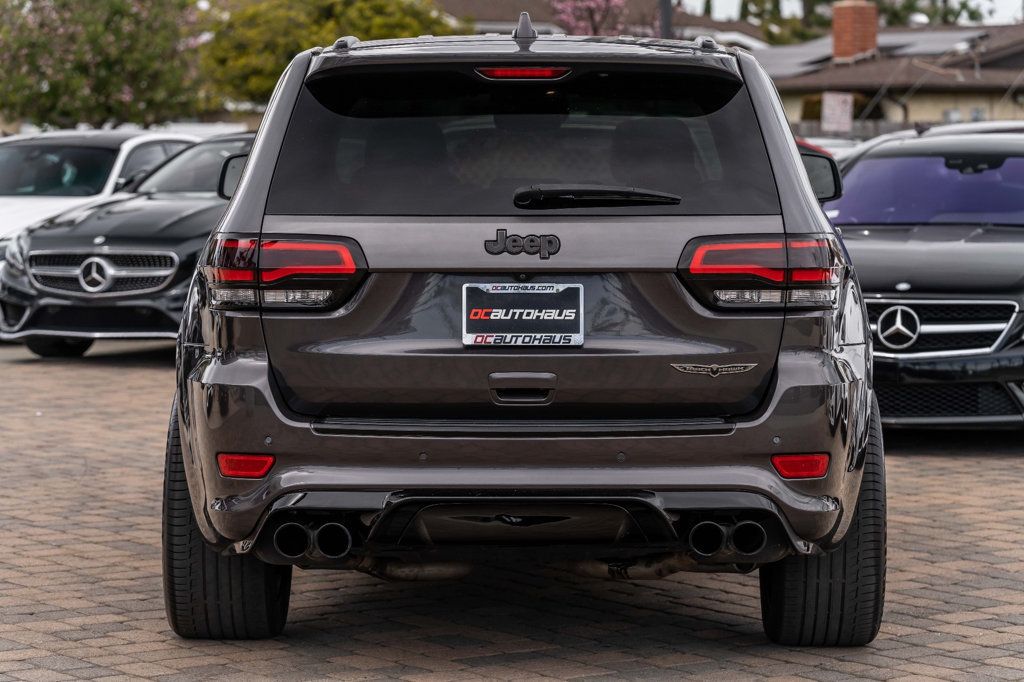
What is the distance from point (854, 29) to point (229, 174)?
60.2 metres

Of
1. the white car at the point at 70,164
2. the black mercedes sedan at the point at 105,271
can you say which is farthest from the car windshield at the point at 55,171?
the black mercedes sedan at the point at 105,271

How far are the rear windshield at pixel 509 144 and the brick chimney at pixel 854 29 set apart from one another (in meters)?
60.9

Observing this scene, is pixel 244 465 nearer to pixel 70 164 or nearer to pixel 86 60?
pixel 70 164

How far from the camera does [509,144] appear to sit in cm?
480

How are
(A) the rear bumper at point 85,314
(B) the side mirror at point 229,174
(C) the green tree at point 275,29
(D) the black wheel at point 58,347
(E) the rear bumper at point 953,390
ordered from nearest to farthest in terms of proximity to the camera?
(B) the side mirror at point 229,174
(E) the rear bumper at point 953,390
(A) the rear bumper at point 85,314
(D) the black wheel at point 58,347
(C) the green tree at point 275,29

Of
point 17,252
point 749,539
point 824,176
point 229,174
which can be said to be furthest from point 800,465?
point 17,252

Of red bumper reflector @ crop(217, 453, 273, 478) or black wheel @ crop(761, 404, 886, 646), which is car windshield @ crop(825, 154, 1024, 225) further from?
red bumper reflector @ crop(217, 453, 273, 478)

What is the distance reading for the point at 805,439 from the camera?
4.66m

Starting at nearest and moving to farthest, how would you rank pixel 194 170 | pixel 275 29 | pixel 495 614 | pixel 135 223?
pixel 495 614, pixel 135 223, pixel 194 170, pixel 275 29

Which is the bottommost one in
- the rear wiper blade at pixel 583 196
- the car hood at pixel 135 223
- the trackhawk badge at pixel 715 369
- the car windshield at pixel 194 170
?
the car hood at pixel 135 223

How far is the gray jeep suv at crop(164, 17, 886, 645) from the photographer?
4609mm

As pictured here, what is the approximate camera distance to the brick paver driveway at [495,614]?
5.18 m

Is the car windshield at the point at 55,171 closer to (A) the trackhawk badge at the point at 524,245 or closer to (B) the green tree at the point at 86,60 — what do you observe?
(A) the trackhawk badge at the point at 524,245

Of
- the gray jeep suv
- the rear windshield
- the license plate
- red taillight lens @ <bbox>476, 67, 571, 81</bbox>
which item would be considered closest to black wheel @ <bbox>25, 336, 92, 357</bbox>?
the gray jeep suv
